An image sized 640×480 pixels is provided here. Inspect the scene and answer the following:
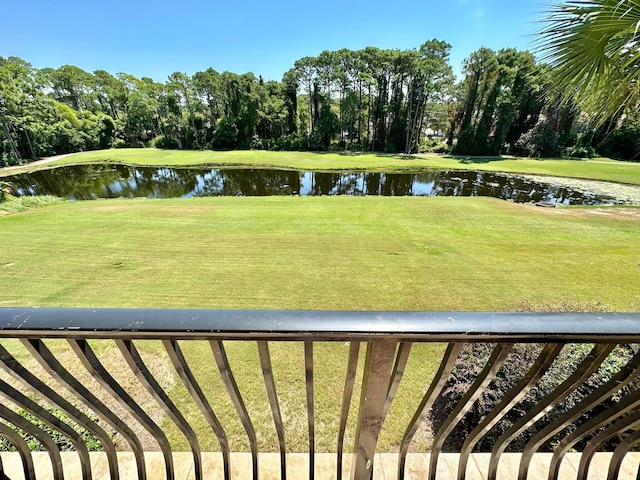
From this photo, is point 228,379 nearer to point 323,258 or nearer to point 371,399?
point 371,399

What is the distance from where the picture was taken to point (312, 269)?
6.04 metres

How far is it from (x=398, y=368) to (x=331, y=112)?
120ft

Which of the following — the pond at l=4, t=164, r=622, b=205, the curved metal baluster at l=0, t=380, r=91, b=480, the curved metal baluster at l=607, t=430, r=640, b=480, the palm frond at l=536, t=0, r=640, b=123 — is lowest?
the pond at l=4, t=164, r=622, b=205

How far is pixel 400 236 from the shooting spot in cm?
804

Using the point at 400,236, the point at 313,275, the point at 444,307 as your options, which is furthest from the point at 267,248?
the point at 444,307

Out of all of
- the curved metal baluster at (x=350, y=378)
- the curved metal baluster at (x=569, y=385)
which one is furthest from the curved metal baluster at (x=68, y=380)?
the curved metal baluster at (x=569, y=385)

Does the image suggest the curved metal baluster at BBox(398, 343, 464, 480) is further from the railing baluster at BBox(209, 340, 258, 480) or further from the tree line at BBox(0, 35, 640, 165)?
the tree line at BBox(0, 35, 640, 165)

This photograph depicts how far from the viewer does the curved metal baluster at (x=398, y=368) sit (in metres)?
0.84

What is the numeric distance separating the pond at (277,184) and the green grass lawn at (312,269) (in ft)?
18.0

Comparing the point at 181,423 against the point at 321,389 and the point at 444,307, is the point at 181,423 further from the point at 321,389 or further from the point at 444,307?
the point at 444,307

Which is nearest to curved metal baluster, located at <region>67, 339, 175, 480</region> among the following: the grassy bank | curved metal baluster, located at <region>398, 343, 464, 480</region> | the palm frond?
curved metal baluster, located at <region>398, 343, 464, 480</region>

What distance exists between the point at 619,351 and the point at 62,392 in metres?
5.27

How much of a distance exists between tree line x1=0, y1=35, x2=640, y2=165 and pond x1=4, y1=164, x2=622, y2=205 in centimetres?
1279

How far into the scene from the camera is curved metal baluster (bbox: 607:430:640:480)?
3.71 ft
